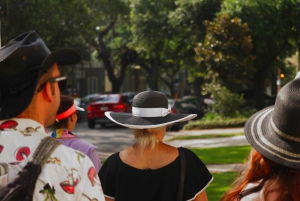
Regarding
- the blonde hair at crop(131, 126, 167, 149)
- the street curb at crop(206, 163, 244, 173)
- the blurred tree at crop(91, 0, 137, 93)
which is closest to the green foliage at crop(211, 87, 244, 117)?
the blurred tree at crop(91, 0, 137, 93)

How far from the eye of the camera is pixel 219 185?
37.2 ft

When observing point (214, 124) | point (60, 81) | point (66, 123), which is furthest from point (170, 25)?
point (60, 81)

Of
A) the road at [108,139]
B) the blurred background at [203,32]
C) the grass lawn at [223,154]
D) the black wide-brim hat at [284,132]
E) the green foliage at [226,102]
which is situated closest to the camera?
the black wide-brim hat at [284,132]

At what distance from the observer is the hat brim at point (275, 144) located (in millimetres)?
2885

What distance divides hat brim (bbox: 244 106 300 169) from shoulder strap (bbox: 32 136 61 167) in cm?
97

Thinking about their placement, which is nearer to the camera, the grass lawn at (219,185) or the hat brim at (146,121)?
the hat brim at (146,121)

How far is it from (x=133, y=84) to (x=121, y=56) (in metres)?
32.6

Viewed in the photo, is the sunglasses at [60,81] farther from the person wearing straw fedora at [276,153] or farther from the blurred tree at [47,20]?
the blurred tree at [47,20]

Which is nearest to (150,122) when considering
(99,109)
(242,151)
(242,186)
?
(242,186)

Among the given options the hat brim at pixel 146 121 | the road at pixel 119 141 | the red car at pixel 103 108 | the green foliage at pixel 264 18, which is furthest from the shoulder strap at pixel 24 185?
the green foliage at pixel 264 18

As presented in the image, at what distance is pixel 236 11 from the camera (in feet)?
104

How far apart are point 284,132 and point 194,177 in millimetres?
1614

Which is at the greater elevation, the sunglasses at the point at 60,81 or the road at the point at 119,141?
the sunglasses at the point at 60,81

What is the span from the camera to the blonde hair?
447cm
